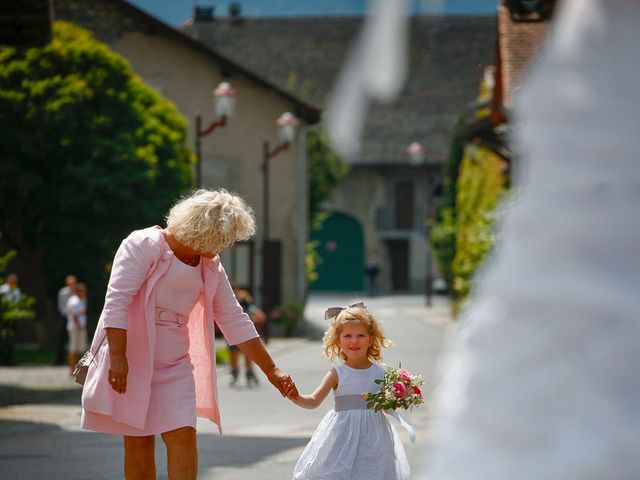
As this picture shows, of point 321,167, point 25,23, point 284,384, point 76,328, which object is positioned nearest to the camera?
point 284,384

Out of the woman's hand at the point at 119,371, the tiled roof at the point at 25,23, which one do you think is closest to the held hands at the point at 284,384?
the woman's hand at the point at 119,371

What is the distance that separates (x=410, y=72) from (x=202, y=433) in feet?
179

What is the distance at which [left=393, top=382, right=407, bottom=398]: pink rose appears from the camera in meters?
6.23

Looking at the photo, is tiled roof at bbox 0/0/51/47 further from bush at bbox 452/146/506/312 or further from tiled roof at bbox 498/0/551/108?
bush at bbox 452/146/506/312

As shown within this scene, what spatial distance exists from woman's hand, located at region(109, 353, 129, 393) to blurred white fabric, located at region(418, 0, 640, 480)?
13.9ft

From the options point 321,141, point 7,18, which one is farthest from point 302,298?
point 7,18

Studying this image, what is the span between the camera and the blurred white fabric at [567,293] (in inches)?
53.1

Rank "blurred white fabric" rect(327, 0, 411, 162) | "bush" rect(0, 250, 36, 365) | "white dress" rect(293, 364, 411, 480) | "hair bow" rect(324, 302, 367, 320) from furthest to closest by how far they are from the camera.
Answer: "bush" rect(0, 250, 36, 365)
"hair bow" rect(324, 302, 367, 320)
"white dress" rect(293, 364, 411, 480)
"blurred white fabric" rect(327, 0, 411, 162)

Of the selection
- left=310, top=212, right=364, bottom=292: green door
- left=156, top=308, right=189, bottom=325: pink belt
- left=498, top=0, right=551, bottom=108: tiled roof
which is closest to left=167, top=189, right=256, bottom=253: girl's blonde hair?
left=156, top=308, right=189, bottom=325: pink belt

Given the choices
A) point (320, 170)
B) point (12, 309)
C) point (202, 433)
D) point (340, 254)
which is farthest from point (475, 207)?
point (340, 254)

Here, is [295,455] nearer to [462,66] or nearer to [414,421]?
[414,421]

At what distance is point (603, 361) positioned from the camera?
1358 millimetres

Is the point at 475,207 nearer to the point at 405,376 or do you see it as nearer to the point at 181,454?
the point at 405,376

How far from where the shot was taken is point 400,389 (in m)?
6.23
